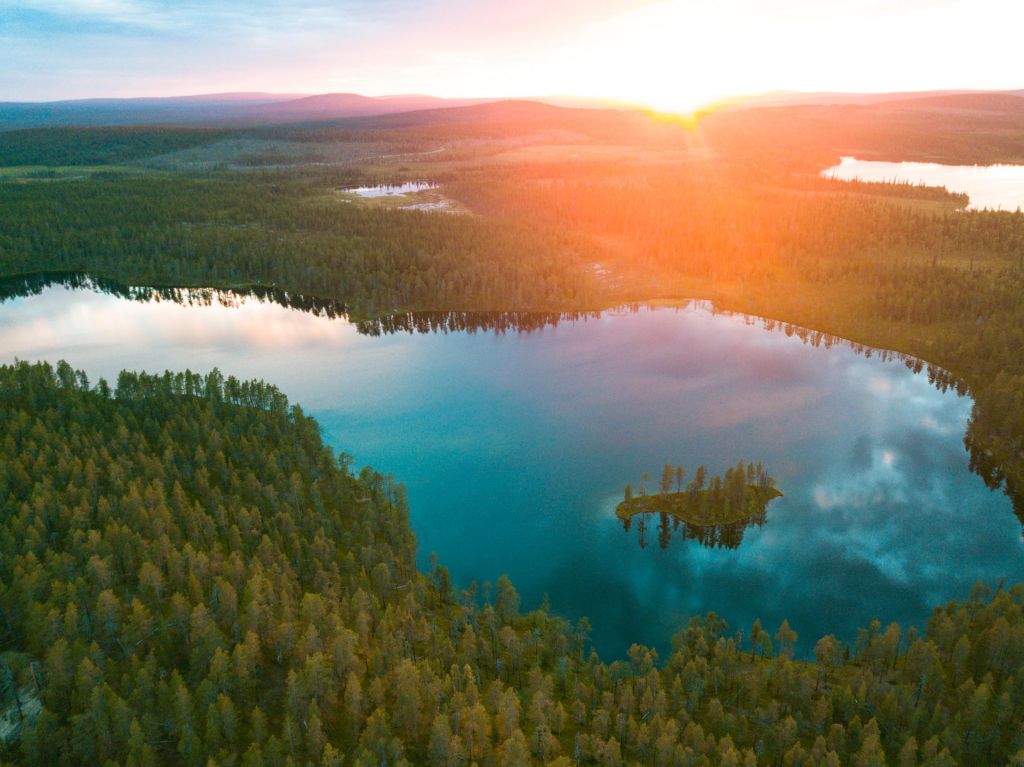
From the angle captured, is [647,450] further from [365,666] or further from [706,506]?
[365,666]

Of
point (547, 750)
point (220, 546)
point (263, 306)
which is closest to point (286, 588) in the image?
point (220, 546)

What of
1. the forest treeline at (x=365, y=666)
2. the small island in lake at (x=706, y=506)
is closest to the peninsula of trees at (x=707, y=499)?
the small island in lake at (x=706, y=506)

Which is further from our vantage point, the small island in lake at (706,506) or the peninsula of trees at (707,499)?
the peninsula of trees at (707,499)

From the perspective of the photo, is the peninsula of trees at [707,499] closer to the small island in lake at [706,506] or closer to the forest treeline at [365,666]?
the small island in lake at [706,506]

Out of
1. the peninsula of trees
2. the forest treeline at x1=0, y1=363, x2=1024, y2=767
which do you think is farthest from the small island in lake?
the forest treeline at x1=0, y1=363, x2=1024, y2=767

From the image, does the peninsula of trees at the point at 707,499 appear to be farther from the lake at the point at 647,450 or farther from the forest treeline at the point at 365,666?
the forest treeline at the point at 365,666

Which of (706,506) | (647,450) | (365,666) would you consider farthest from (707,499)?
(365,666)
